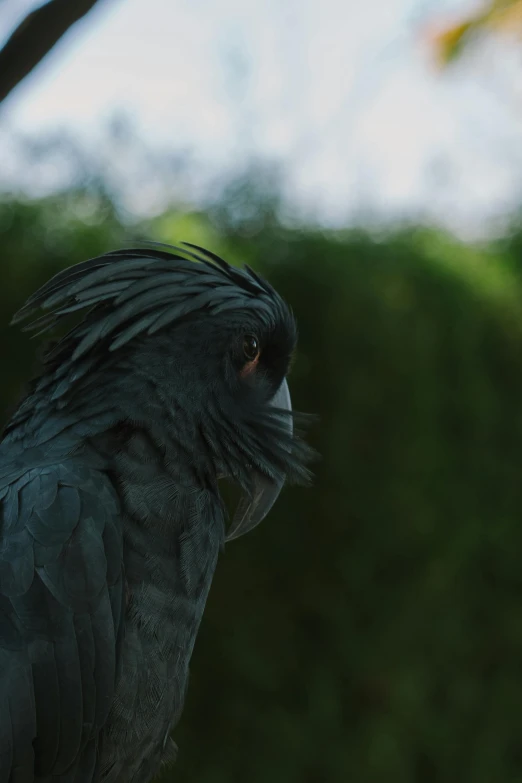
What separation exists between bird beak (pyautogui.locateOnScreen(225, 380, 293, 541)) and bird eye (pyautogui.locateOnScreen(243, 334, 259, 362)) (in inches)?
6.1

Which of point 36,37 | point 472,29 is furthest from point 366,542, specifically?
point 472,29

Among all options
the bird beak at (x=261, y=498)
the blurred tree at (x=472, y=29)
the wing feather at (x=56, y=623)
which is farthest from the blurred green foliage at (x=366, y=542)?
the blurred tree at (x=472, y=29)

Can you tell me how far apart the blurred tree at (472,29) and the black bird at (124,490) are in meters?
4.66

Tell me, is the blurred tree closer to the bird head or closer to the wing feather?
the bird head

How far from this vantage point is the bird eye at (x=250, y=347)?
2.07 m

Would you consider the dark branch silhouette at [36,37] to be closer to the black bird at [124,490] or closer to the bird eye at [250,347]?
the black bird at [124,490]

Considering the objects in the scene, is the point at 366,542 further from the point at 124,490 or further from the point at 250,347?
the point at 124,490

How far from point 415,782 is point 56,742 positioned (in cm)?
316

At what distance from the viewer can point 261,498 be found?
218cm

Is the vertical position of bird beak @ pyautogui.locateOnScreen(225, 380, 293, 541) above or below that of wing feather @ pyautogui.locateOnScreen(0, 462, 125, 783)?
below

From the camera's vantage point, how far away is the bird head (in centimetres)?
191


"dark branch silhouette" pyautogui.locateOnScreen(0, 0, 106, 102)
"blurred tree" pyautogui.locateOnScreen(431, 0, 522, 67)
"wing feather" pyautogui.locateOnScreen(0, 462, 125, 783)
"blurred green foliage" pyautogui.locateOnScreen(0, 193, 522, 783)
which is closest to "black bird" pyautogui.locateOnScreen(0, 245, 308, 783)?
"wing feather" pyautogui.locateOnScreen(0, 462, 125, 783)

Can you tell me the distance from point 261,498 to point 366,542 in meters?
1.87

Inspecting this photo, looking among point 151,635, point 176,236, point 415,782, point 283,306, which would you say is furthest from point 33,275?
point 415,782
